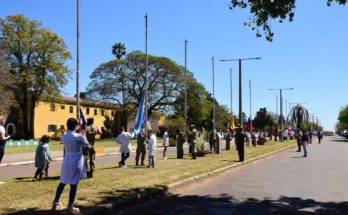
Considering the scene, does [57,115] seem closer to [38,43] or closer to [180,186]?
[38,43]

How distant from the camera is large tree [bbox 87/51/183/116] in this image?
74.2 metres

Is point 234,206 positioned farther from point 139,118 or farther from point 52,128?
point 52,128

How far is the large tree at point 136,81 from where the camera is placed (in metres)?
74.2

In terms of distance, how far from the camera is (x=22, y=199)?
31.9 ft

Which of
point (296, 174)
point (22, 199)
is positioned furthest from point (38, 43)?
point (22, 199)

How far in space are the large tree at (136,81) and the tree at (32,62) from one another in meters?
7.44

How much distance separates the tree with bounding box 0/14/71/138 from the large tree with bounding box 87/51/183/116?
744cm

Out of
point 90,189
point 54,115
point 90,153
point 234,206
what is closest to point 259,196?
point 234,206

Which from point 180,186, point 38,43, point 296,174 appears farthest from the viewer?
point 38,43

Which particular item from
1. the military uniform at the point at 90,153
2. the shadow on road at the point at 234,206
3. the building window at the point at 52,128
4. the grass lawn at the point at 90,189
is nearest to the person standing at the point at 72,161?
the grass lawn at the point at 90,189

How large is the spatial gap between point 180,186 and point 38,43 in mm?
56795

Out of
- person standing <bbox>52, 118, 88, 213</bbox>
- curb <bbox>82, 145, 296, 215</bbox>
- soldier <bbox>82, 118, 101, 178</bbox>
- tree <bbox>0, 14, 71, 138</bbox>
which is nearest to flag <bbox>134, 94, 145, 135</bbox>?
curb <bbox>82, 145, 296, 215</bbox>

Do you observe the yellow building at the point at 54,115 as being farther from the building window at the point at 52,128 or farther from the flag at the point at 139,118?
the flag at the point at 139,118

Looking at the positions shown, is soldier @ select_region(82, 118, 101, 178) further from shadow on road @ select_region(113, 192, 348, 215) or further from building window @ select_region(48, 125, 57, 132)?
building window @ select_region(48, 125, 57, 132)
